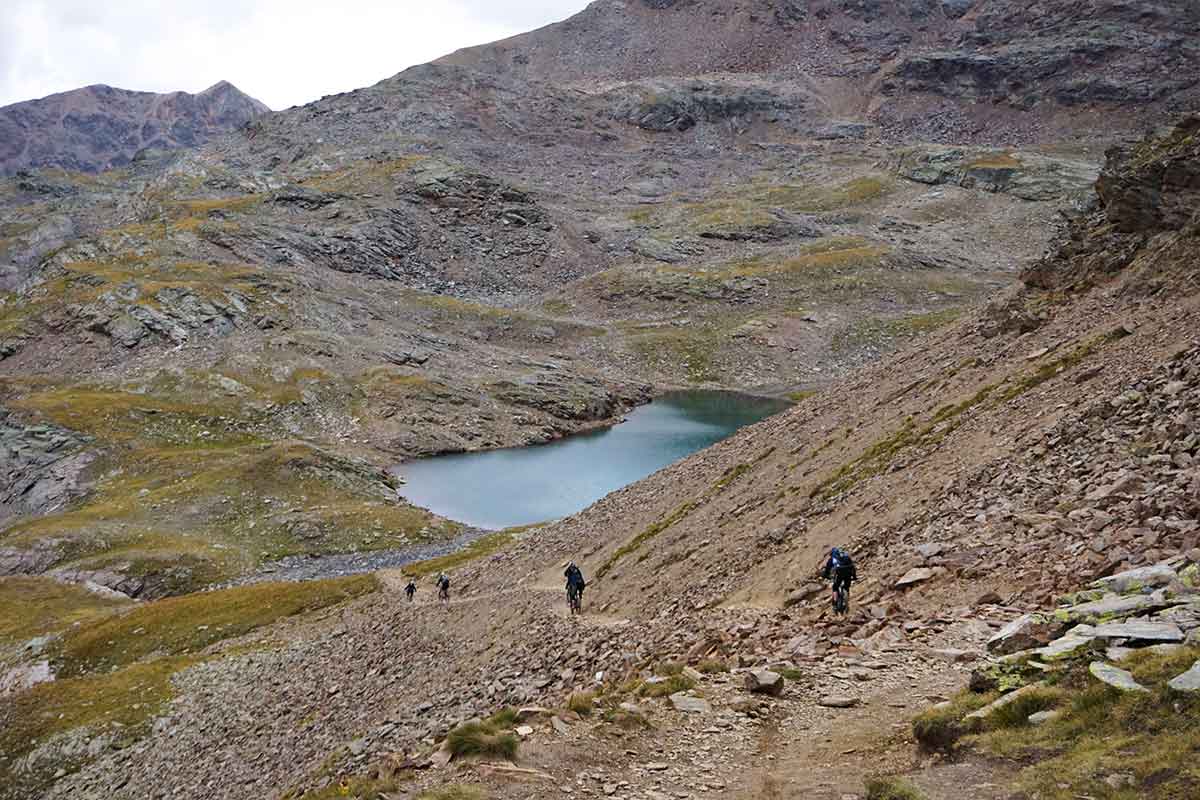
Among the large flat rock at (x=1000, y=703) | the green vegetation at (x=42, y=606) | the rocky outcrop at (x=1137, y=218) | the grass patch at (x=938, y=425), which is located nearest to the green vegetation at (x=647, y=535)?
the grass patch at (x=938, y=425)

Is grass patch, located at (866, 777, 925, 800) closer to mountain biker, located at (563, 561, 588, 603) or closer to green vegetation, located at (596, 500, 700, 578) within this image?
mountain biker, located at (563, 561, 588, 603)

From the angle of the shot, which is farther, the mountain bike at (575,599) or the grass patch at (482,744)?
A: the mountain bike at (575,599)

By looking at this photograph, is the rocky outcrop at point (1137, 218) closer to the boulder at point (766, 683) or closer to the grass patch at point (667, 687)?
the boulder at point (766, 683)

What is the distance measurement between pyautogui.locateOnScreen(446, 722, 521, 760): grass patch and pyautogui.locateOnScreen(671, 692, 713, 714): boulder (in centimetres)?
346

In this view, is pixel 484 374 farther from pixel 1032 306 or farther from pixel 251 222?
pixel 1032 306

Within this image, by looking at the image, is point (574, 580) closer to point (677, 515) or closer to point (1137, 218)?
point (677, 515)

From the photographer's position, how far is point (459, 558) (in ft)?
238

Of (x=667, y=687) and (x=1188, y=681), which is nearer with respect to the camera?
(x=1188, y=681)

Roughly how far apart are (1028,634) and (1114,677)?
2801 millimetres

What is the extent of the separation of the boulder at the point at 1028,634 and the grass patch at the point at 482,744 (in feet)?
30.1

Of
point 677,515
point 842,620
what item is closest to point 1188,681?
point 842,620

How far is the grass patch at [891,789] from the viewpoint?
1172 centimetres

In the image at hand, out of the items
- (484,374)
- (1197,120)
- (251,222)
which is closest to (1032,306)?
(1197,120)

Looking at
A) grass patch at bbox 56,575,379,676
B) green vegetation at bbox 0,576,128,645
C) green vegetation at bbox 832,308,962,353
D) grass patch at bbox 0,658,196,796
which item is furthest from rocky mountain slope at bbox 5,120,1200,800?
green vegetation at bbox 832,308,962,353
